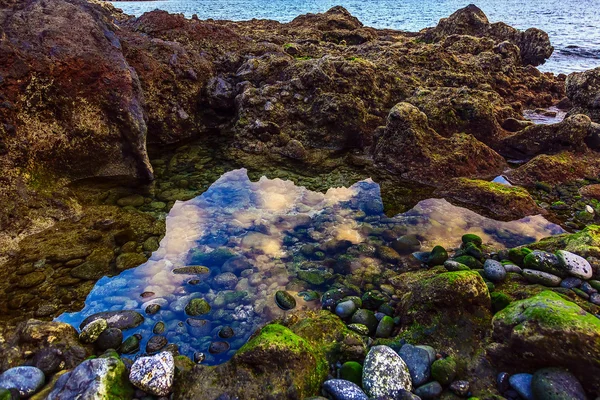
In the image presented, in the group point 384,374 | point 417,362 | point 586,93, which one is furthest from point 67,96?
point 586,93

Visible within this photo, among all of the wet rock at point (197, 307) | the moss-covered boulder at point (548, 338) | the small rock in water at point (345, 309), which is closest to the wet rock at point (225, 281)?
the wet rock at point (197, 307)

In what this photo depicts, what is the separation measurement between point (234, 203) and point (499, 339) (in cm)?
617

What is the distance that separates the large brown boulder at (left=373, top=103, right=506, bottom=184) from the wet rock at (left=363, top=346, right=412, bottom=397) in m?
6.25

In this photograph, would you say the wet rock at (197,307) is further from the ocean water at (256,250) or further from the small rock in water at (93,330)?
the small rock in water at (93,330)

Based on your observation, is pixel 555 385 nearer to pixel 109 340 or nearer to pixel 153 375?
pixel 153 375

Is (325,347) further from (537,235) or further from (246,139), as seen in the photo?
(246,139)

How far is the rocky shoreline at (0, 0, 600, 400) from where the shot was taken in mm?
4090

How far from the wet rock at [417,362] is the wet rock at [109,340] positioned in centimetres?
384

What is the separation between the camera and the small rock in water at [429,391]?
3895 millimetres

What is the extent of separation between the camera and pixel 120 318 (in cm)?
522

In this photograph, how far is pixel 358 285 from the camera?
620 centimetres

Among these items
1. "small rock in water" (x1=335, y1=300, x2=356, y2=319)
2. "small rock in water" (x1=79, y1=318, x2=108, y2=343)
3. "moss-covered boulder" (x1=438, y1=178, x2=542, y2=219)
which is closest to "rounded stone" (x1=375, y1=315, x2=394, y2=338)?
"small rock in water" (x1=335, y1=300, x2=356, y2=319)

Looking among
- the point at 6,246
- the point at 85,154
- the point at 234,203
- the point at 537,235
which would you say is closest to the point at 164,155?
the point at 85,154

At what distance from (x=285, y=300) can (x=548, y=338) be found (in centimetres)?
354
